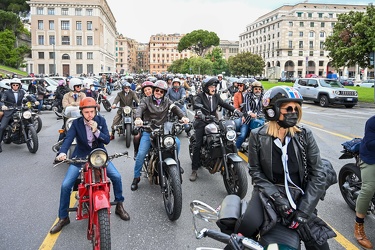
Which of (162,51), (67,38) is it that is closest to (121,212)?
(67,38)

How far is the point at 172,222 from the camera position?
445cm

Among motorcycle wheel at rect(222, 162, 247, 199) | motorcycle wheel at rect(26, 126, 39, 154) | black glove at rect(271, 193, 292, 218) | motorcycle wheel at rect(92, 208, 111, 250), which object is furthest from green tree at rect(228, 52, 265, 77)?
black glove at rect(271, 193, 292, 218)

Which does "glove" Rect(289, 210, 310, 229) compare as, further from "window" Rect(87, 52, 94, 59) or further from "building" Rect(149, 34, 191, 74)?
"building" Rect(149, 34, 191, 74)

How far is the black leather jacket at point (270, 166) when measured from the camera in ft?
8.60

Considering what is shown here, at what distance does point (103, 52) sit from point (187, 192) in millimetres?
96352

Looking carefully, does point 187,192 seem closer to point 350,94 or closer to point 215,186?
point 215,186

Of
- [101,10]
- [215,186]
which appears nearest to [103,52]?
[101,10]

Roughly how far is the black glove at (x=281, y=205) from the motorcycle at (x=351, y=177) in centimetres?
249

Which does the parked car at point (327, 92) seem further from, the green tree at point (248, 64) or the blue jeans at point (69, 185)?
the green tree at point (248, 64)

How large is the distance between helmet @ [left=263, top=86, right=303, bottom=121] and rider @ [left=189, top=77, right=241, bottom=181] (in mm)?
3401

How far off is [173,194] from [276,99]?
85.1 inches

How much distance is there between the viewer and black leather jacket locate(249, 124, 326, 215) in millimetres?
2621

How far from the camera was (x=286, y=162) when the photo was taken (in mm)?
2660

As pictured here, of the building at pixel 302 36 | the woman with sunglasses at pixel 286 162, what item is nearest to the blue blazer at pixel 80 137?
the woman with sunglasses at pixel 286 162
